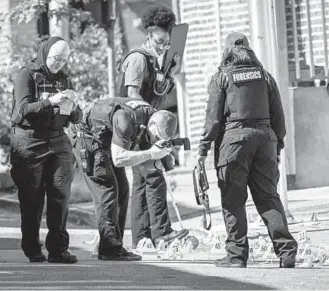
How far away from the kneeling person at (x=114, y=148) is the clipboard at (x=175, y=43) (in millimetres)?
1127

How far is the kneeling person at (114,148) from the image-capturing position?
32.2ft

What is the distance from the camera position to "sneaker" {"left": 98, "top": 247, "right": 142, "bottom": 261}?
10.3 m

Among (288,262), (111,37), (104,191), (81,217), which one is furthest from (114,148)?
(111,37)

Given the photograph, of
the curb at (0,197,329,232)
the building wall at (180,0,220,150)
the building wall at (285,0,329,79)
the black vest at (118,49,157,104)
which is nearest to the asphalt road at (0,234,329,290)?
the black vest at (118,49,157,104)

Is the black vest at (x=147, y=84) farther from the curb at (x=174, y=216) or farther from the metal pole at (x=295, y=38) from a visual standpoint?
the metal pole at (x=295, y=38)

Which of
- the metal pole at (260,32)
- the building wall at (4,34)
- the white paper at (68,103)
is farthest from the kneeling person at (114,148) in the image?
the building wall at (4,34)

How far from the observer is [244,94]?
31.4 ft

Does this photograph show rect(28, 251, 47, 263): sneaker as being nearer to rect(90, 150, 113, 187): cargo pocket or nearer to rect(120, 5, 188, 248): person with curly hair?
rect(90, 150, 113, 187): cargo pocket

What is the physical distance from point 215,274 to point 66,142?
6.03 feet

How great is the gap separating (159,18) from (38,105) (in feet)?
5.55

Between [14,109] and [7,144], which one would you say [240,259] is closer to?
[14,109]

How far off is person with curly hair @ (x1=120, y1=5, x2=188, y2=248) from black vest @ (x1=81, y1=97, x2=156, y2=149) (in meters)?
0.58

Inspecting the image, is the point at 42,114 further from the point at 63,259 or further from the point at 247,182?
the point at 247,182

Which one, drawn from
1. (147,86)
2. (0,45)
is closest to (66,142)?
(147,86)
